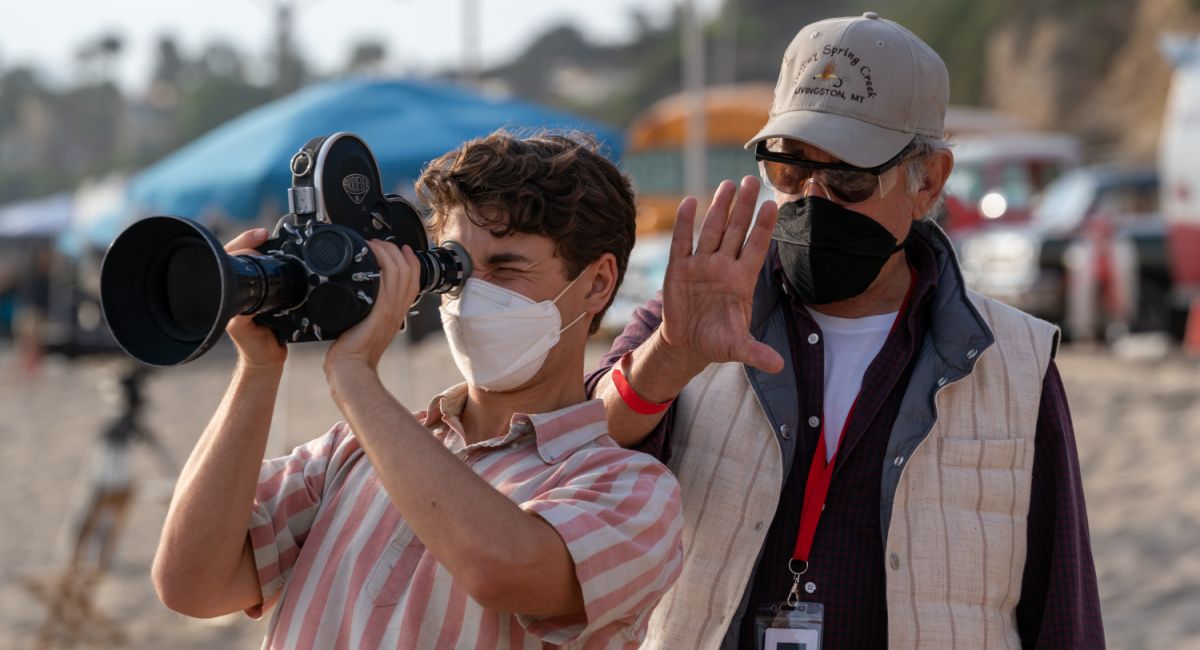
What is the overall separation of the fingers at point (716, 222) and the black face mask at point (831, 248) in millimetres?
261

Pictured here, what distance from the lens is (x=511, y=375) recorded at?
7.25ft

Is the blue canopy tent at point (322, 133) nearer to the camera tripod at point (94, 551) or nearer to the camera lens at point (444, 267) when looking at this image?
the camera tripod at point (94, 551)

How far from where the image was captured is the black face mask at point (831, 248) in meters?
2.49

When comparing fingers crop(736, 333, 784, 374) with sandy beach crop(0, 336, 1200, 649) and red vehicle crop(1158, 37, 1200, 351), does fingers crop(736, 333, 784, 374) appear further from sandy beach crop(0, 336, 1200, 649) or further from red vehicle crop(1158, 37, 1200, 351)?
red vehicle crop(1158, 37, 1200, 351)

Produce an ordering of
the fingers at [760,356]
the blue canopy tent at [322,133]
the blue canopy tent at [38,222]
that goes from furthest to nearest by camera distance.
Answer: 1. the blue canopy tent at [38,222]
2. the blue canopy tent at [322,133]
3. the fingers at [760,356]

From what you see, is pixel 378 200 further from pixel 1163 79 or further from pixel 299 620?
pixel 1163 79

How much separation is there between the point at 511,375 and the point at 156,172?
19.9ft

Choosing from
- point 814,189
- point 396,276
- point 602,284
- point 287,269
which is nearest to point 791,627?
point 602,284

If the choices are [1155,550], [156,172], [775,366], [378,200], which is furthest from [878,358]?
[156,172]

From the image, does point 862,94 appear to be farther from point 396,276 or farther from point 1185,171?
point 1185,171

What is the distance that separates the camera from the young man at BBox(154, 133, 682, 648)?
197 cm

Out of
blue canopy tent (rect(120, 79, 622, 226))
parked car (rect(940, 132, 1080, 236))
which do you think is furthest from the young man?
parked car (rect(940, 132, 1080, 236))

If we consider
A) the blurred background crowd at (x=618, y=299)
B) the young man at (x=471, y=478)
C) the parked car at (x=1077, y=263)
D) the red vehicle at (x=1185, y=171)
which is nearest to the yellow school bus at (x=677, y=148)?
the blurred background crowd at (x=618, y=299)

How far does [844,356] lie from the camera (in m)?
2.56
